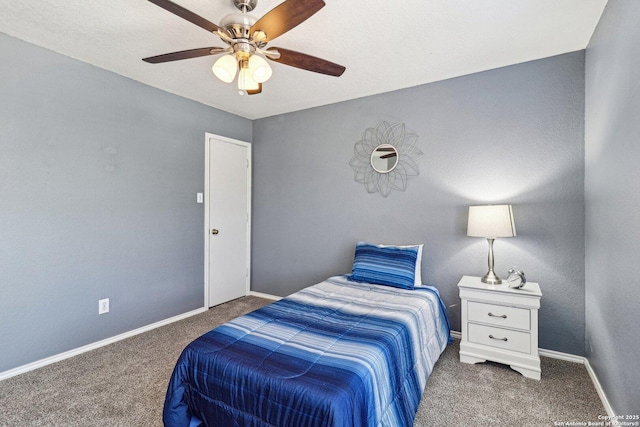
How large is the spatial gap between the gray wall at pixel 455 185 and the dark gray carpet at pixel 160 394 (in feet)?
1.95

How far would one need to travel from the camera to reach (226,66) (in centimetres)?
177

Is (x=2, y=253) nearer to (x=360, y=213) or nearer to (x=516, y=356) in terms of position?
(x=360, y=213)

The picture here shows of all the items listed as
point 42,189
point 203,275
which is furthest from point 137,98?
point 203,275

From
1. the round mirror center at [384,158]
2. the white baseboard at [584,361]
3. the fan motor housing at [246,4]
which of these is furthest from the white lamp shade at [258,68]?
the white baseboard at [584,361]

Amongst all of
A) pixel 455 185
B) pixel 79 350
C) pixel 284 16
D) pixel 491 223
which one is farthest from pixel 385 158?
pixel 79 350

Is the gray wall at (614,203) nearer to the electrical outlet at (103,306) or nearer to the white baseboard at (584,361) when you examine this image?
the white baseboard at (584,361)

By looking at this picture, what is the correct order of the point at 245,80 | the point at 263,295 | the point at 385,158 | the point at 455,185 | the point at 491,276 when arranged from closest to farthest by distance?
1. the point at 245,80
2. the point at 491,276
3. the point at 455,185
4. the point at 385,158
5. the point at 263,295

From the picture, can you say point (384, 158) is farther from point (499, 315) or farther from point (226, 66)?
point (226, 66)

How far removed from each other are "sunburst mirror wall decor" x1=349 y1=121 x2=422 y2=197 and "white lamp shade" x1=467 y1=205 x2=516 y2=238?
84 cm

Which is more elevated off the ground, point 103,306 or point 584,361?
point 103,306

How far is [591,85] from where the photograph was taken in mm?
2252

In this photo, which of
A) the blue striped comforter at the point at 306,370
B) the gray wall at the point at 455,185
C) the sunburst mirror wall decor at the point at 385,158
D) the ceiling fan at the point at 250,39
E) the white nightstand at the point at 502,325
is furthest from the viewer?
the sunburst mirror wall decor at the point at 385,158

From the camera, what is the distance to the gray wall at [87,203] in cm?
232

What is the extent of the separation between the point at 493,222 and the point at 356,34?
1.75 meters
